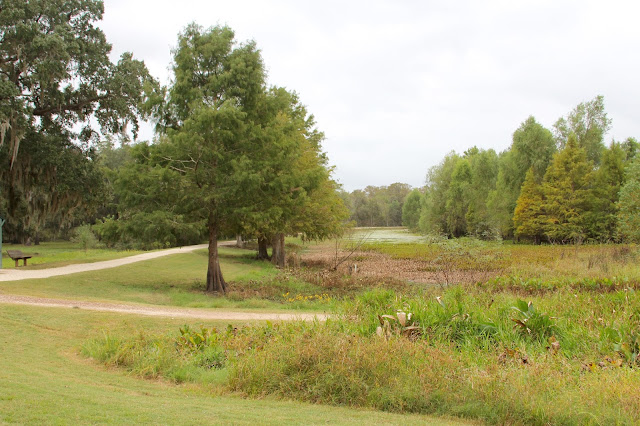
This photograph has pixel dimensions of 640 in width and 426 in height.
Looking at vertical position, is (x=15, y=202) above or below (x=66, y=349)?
above

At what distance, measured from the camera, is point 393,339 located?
7246 mm

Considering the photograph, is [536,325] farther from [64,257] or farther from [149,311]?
[64,257]

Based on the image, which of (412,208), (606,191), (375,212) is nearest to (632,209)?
(606,191)

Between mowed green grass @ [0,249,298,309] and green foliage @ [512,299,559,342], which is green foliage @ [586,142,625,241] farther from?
green foliage @ [512,299,559,342]

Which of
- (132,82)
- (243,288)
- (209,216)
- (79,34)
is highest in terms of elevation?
(79,34)

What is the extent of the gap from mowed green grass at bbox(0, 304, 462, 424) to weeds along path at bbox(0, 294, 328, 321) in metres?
3.37

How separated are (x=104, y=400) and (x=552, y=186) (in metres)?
54.7

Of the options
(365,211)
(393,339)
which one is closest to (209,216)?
(393,339)

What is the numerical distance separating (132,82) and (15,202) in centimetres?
831

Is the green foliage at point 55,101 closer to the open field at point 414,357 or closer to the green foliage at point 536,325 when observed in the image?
the open field at point 414,357

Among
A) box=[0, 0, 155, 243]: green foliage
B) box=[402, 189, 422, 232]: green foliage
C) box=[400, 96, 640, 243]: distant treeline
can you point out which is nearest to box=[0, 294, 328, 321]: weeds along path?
box=[0, 0, 155, 243]: green foliage

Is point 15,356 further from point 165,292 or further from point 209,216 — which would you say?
point 209,216

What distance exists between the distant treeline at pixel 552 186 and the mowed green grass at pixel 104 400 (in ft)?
119

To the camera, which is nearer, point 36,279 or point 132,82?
point 36,279
